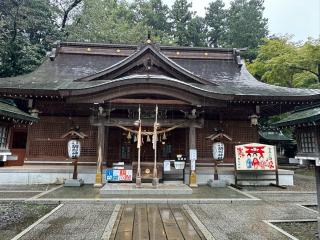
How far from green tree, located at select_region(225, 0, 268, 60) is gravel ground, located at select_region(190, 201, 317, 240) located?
36.0 metres

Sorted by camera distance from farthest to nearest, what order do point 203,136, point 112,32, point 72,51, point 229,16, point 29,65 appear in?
point 229,16, point 112,32, point 29,65, point 72,51, point 203,136

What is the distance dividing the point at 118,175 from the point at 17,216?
486cm

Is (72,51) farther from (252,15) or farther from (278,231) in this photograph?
(252,15)

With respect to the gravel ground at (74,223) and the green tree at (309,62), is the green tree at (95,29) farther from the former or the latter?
the gravel ground at (74,223)

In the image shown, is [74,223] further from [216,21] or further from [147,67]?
[216,21]

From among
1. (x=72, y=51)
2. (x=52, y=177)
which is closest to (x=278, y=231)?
(x=52, y=177)

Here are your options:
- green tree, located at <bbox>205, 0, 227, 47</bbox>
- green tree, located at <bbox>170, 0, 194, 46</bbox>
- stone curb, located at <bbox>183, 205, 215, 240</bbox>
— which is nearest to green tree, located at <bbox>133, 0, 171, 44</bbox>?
green tree, located at <bbox>170, 0, 194, 46</bbox>

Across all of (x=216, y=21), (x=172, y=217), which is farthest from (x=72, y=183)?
(x=216, y=21)

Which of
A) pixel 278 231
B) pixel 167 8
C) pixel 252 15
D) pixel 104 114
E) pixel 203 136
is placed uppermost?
pixel 167 8

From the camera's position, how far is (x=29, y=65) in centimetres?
2177

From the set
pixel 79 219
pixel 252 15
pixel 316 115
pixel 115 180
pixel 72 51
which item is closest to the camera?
pixel 316 115

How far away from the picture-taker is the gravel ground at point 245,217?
5.68m

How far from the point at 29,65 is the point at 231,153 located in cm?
1894

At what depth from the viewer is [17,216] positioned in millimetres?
6957
